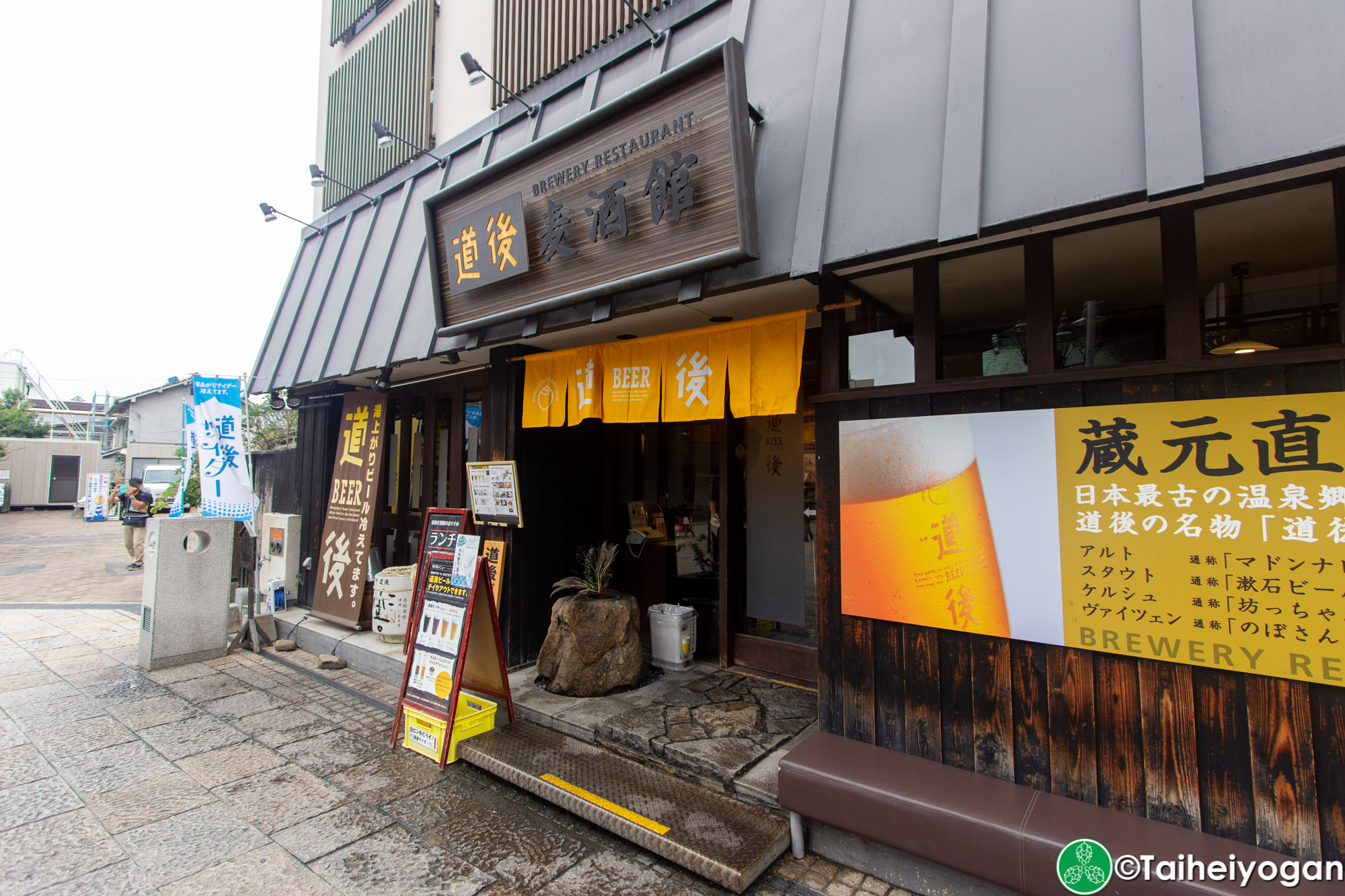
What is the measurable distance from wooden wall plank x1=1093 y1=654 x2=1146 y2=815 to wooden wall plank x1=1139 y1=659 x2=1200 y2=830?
0.03 metres

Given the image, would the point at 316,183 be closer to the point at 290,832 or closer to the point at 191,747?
the point at 191,747

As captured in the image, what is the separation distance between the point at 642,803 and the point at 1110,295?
4.98 meters

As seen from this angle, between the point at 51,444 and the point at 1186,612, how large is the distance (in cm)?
Answer: 4548

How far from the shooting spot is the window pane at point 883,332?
411 centimetres

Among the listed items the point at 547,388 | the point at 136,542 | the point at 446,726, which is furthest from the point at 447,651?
the point at 136,542

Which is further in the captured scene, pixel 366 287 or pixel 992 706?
pixel 366 287

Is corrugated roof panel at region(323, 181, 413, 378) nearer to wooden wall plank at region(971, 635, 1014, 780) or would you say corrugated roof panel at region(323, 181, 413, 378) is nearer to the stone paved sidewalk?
the stone paved sidewalk

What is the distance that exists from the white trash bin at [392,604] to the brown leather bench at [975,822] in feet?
18.5

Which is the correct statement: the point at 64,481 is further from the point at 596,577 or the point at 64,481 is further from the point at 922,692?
the point at 922,692

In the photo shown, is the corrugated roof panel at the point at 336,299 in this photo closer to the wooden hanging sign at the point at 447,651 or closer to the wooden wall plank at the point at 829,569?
the wooden hanging sign at the point at 447,651

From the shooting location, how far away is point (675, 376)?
5.35 meters

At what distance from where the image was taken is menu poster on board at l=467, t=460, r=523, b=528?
6.70m

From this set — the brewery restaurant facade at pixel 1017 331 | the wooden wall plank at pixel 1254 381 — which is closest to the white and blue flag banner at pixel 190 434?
the brewery restaurant facade at pixel 1017 331

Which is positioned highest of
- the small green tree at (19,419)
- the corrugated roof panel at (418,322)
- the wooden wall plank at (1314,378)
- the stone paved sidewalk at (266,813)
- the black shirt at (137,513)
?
the small green tree at (19,419)
